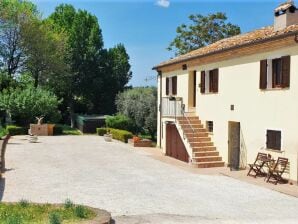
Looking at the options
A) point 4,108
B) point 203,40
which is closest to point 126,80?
point 203,40

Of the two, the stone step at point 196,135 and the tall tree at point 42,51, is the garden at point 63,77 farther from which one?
the stone step at point 196,135

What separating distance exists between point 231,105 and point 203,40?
26932 millimetres

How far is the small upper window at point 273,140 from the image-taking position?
52.2ft

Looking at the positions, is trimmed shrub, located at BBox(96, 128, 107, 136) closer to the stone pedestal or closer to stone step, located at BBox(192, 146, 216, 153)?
the stone pedestal

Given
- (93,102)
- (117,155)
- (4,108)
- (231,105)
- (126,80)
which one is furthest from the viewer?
(126,80)

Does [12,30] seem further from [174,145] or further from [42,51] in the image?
[174,145]

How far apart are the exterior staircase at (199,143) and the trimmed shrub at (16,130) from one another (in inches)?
697

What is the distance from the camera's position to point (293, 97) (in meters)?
15.1

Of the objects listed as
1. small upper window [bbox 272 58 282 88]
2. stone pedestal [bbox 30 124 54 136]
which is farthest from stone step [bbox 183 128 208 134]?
stone pedestal [bbox 30 124 54 136]

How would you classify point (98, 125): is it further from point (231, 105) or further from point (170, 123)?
point (231, 105)

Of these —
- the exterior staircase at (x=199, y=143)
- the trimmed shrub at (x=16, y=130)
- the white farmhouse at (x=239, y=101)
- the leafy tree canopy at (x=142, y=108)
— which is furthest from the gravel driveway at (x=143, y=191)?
the leafy tree canopy at (x=142, y=108)

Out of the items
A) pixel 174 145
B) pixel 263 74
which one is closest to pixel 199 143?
pixel 174 145

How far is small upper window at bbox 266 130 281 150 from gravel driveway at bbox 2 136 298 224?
1.99 m

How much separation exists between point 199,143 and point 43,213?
12.6 metres
